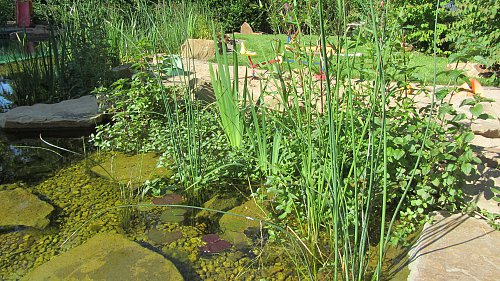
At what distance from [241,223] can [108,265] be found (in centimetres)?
72

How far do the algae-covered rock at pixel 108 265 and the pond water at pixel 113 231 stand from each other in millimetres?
63

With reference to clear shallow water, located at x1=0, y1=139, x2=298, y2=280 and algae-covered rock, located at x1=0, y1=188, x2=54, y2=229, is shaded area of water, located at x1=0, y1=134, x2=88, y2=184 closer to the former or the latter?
clear shallow water, located at x1=0, y1=139, x2=298, y2=280

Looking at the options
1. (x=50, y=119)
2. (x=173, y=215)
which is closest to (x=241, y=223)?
(x=173, y=215)

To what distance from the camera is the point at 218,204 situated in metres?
2.58

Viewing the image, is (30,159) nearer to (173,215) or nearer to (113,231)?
(113,231)

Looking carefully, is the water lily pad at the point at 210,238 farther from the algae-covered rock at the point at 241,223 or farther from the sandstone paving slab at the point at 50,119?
the sandstone paving slab at the point at 50,119

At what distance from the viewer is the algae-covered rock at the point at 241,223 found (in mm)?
2328

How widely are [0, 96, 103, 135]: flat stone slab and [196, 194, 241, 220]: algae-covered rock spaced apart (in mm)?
1724

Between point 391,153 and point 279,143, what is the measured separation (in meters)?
0.57

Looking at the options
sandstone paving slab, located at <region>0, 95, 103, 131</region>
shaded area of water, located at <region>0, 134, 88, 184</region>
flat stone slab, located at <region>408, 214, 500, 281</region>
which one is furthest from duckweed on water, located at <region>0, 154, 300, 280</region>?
sandstone paving slab, located at <region>0, 95, 103, 131</region>

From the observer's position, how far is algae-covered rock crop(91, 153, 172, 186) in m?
2.90

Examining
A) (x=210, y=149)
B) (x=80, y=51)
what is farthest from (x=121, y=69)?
(x=210, y=149)

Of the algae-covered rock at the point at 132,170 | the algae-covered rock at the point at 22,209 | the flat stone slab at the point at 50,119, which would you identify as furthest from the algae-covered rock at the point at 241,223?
the flat stone slab at the point at 50,119

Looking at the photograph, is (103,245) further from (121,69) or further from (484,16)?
(484,16)
